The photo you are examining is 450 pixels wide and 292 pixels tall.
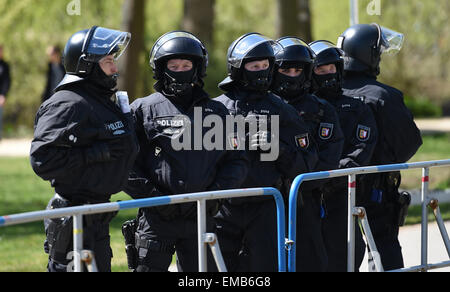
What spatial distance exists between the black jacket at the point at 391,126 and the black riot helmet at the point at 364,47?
286 mm

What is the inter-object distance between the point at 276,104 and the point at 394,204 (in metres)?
1.55

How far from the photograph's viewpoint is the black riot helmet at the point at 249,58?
6043 millimetres

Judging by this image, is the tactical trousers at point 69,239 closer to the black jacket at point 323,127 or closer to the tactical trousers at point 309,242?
the tactical trousers at point 309,242

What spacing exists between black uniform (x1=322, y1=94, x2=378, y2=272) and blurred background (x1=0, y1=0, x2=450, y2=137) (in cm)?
430

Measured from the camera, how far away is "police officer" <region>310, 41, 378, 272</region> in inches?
253

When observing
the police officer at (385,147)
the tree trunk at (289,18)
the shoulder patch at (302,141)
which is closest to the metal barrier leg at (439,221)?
the police officer at (385,147)

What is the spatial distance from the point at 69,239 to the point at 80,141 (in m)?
0.61

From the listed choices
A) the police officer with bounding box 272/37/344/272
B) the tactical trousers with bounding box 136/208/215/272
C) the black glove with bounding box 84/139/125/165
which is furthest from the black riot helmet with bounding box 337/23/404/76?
the black glove with bounding box 84/139/125/165

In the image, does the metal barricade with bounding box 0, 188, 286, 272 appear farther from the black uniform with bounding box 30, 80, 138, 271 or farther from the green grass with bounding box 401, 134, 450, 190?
the green grass with bounding box 401, 134, 450, 190

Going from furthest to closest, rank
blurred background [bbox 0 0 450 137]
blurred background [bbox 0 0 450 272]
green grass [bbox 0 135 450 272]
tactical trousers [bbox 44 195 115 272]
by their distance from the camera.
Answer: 1. blurred background [bbox 0 0 450 137]
2. blurred background [bbox 0 0 450 272]
3. green grass [bbox 0 135 450 272]
4. tactical trousers [bbox 44 195 115 272]

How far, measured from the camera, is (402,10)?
97.7ft

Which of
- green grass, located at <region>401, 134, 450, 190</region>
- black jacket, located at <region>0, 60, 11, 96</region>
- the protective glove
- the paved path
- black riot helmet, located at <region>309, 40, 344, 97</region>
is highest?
black riot helmet, located at <region>309, 40, 344, 97</region>

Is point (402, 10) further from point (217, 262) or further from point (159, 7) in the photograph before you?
point (217, 262)
